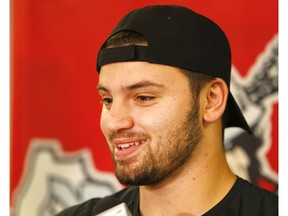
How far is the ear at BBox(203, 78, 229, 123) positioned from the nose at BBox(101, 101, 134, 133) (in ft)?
Answer: 0.57

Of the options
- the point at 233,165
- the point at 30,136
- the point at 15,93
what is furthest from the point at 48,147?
the point at 233,165

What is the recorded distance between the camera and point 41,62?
5.35 ft

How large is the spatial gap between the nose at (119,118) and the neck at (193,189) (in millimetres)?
153

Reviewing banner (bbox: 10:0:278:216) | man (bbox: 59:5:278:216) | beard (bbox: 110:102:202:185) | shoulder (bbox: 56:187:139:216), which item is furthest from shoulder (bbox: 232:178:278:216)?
banner (bbox: 10:0:278:216)

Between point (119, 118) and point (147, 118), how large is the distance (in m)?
0.06

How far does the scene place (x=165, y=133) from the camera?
1007 millimetres

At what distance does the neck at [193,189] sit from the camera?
104cm

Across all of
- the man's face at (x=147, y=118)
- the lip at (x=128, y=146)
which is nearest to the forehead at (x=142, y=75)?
the man's face at (x=147, y=118)

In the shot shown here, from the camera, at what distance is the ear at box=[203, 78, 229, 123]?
1065 millimetres

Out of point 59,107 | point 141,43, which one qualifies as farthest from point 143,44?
point 59,107

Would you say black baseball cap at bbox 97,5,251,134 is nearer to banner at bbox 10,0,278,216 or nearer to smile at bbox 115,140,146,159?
smile at bbox 115,140,146,159

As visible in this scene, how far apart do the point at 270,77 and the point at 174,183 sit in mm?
509

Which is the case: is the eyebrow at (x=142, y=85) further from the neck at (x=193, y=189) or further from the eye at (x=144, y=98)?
the neck at (x=193, y=189)

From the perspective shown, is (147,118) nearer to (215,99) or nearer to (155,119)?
(155,119)
